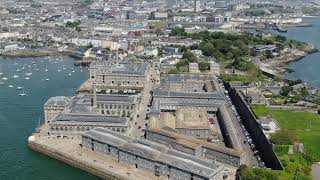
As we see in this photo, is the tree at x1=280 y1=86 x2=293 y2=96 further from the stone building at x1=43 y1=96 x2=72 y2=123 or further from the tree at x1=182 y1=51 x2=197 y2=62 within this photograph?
the stone building at x1=43 y1=96 x2=72 y2=123

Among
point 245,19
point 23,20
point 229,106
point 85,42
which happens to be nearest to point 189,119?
point 229,106

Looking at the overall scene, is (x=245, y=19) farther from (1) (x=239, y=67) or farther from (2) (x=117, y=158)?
(2) (x=117, y=158)

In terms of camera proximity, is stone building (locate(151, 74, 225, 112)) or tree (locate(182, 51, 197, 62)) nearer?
stone building (locate(151, 74, 225, 112))

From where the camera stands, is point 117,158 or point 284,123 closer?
point 117,158

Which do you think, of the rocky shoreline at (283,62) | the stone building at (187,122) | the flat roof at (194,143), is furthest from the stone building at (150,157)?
the rocky shoreline at (283,62)

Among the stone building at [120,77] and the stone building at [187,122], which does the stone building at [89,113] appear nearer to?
the stone building at [187,122]

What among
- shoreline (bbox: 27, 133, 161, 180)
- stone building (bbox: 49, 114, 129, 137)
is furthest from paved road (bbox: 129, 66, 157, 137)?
shoreline (bbox: 27, 133, 161, 180)

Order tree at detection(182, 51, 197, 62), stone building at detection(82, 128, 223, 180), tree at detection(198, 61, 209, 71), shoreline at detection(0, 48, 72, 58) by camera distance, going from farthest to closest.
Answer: shoreline at detection(0, 48, 72, 58)
tree at detection(182, 51, 197, 62)
tree at detection(198, 61, 209, 71)
stone building at detection(82, 128, 223, 180)
